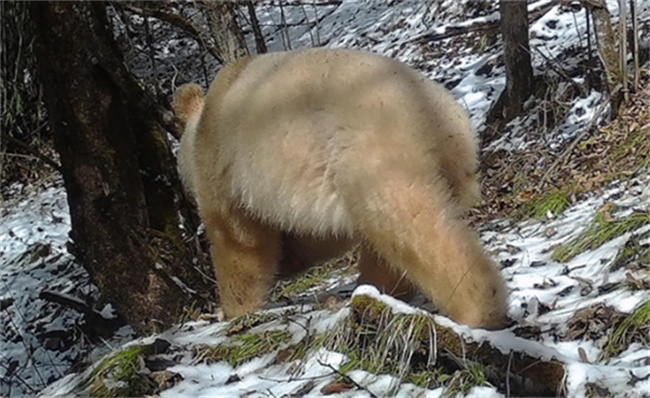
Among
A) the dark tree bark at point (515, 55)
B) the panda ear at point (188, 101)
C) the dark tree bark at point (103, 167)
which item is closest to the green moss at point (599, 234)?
the panda ear at point (188, 101)

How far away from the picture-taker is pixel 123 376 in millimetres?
4059

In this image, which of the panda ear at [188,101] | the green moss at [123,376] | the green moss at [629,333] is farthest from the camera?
the panda ear at [188,101]

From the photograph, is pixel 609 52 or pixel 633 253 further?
pixel 609 52

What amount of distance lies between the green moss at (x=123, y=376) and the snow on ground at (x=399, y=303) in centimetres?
14

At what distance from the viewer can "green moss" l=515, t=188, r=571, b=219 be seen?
5.91 meters

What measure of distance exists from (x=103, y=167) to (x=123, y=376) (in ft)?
5.88

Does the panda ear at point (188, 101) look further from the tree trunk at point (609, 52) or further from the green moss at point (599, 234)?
the tree trunk at point (609, 52)

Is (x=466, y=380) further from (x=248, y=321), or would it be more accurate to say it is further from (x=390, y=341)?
(x=248, y=321)

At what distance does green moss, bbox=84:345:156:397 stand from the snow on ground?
14 cm

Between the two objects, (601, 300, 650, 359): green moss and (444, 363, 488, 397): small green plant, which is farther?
(601, 300, 650, 359): green moss

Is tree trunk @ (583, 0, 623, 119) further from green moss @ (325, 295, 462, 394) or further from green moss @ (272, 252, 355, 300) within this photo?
green moss @ (325, 295, 462, 394)

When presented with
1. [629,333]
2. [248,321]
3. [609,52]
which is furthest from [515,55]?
[629,333]

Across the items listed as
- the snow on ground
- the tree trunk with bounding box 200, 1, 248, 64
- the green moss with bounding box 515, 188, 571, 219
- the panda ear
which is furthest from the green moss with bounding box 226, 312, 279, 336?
the tree trunk with bounding box 200, 1, 248, 64

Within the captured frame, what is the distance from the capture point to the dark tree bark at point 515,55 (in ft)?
27.2
